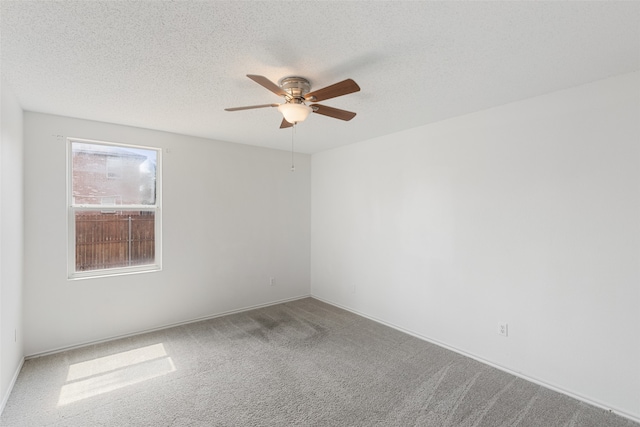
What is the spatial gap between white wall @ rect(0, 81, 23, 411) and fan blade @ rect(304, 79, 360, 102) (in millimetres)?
2240

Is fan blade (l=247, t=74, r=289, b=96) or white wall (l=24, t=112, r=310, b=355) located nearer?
fan blade (l=247, t=74, r=289, b=96)

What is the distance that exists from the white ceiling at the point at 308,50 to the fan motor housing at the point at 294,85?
2.3 inches

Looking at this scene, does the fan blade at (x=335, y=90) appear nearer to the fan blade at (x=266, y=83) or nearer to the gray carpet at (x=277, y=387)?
the fan blade at (x=266, y=83)

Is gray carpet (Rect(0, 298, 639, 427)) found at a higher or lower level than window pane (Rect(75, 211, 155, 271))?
lower

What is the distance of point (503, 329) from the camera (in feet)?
9.33

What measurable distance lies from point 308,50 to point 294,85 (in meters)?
0.39

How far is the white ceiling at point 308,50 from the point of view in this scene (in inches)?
60.4

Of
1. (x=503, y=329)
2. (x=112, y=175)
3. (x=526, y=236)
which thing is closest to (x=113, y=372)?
(x=112, y=175)

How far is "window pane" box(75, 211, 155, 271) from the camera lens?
336 cm

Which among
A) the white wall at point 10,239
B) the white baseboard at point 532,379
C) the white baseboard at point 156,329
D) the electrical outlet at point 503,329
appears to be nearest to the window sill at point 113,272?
the white wall at point 10,239

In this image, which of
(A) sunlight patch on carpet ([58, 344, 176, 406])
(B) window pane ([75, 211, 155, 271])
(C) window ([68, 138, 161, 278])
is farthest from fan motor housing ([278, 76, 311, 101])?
(A) sunlight patch on carpet ([58, 344, 176, 406])

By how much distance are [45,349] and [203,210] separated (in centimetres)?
213

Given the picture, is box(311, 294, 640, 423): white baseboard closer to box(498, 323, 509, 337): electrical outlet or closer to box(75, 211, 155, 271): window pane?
box(498, 323, 509, 337): electrical outlet

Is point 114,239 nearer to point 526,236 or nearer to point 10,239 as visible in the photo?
point 10,239
